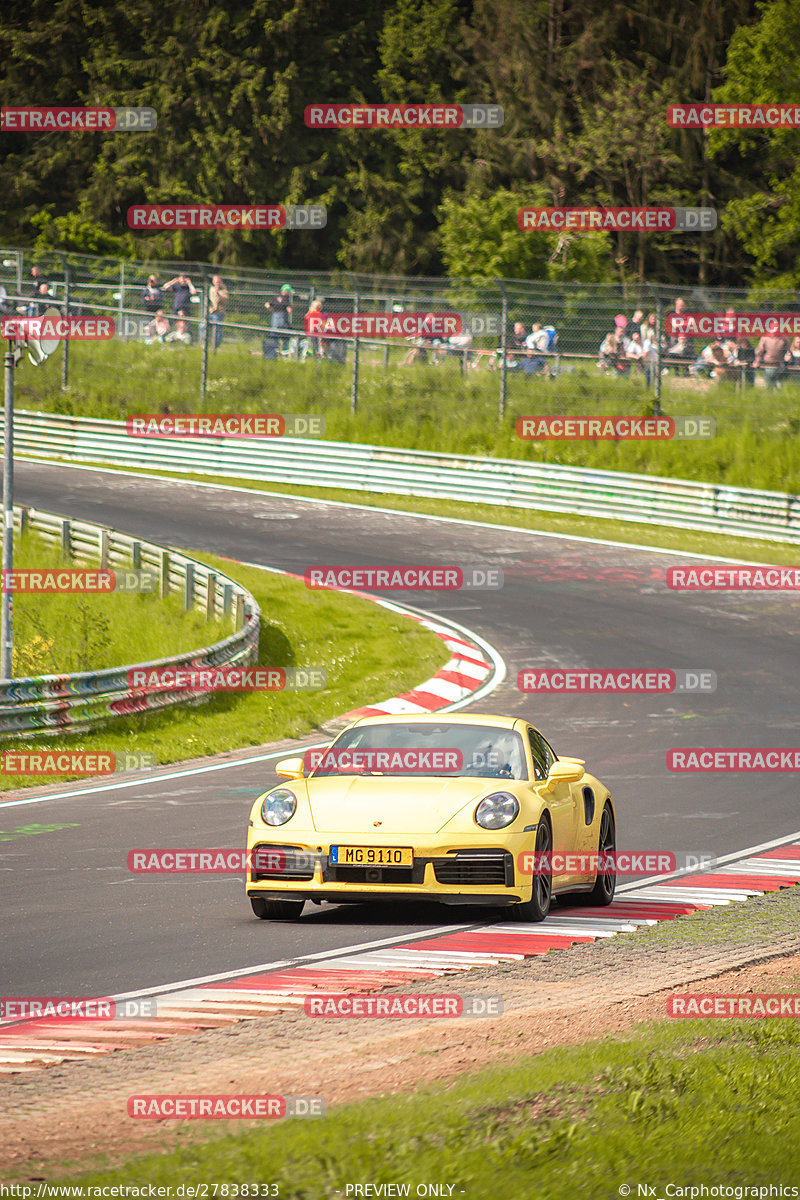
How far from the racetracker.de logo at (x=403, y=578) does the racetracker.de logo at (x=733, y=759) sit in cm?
1108

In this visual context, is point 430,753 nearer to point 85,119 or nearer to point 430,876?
point 430,876

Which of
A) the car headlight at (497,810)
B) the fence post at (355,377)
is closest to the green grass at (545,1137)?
the car headlight at (497,810)

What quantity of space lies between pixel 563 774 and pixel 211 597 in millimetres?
14120

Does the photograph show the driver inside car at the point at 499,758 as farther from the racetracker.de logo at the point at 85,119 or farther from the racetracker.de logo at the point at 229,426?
the racetracker.de logo at the point at 85,119

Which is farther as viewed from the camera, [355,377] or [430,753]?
[355,377]

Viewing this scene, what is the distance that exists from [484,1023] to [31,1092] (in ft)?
6.37

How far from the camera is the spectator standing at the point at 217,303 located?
1446 inches

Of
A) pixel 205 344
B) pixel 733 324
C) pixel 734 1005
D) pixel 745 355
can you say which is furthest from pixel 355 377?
pixel 734 1005

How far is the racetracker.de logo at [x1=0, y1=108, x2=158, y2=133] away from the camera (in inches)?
2542

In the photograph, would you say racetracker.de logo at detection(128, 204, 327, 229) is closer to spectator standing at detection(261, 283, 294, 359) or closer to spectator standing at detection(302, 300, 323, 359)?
spectator standing at detection(302, 300, 323, 359)

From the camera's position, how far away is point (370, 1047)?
6211mm

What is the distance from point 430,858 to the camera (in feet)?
29.0

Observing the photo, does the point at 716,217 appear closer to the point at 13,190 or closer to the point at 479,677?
the point at 13,190

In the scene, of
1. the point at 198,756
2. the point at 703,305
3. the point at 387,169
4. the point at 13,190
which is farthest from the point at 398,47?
the point at 198,756
